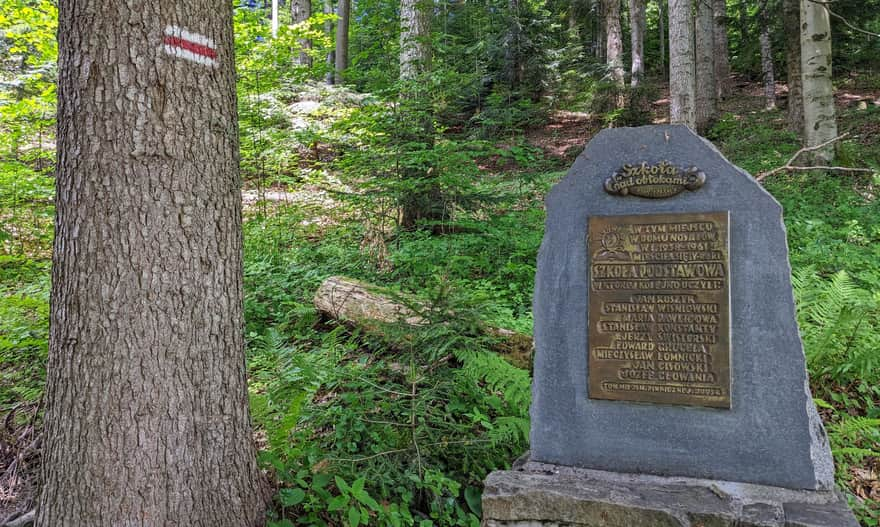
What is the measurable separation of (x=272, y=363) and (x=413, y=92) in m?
4.38

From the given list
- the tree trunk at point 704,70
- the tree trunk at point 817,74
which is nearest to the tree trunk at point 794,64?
the tree trunk at point 704,70

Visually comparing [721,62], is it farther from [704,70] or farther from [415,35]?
[415,35]

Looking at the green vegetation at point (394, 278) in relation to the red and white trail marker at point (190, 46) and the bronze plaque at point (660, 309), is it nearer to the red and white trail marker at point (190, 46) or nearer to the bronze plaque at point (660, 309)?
the bronze plaque at point (660, 309)

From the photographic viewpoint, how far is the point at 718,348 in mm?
2625

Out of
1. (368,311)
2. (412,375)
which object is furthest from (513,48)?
(412,375)

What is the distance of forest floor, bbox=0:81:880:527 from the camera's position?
3.00 meters

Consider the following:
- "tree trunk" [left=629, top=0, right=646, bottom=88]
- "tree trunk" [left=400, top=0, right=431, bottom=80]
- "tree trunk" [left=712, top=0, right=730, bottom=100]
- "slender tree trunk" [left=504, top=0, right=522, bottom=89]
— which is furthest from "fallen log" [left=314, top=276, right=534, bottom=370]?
"tree trunk" [left=712, top=0, right=730, bottom=100]

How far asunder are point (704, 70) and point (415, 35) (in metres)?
8.76

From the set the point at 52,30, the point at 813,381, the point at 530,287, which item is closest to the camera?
the point at 813,381

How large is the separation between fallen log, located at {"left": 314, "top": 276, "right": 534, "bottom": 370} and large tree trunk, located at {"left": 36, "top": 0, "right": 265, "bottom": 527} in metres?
2.02

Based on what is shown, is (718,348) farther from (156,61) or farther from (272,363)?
(156,61)

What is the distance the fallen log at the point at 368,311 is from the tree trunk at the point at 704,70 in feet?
36.1

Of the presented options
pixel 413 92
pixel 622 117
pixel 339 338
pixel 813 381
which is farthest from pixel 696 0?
pixel 339 338

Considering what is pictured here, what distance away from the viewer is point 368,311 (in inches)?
203
